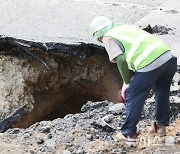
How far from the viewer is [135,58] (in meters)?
4.27

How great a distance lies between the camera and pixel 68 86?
7531 millimetres

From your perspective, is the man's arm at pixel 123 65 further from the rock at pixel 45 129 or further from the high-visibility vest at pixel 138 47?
the rock at pixel 45 129

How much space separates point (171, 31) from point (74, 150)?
3164 millimetres

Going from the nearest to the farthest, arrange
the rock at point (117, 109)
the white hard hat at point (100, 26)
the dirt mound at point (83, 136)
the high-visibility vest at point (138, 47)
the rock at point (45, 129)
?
the high-visibility vest at point (138, 47)
the white hard hat at point (100, 26)
the dirt mound at point (83, 136)
the rock at point (45, 129)
the rock at point (117, 109)

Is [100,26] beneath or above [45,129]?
above

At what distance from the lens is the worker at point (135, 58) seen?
14.0ft

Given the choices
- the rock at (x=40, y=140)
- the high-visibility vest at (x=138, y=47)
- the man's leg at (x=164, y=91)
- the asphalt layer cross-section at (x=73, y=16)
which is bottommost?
the rock at (x=40, y=140)

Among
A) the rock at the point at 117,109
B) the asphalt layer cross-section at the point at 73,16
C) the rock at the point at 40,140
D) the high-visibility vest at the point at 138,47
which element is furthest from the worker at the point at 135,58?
the asphalt layer cross-section at the point at 73,16

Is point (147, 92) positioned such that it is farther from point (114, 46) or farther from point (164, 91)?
point (114, 46)

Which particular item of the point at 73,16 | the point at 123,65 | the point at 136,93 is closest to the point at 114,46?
the point at 123,65

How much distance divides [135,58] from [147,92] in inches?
15.0

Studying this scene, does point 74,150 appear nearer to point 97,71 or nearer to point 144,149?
point 144,149

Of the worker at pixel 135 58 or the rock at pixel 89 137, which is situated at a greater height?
the worker at pixel 135 58

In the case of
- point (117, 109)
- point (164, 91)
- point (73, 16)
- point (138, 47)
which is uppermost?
point (138, 47)
